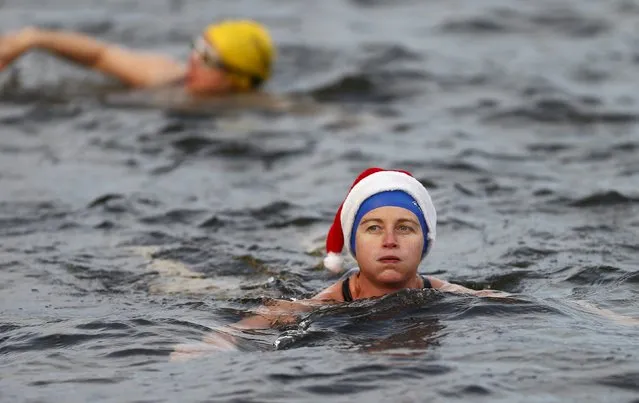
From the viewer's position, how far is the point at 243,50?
1553 centimetres

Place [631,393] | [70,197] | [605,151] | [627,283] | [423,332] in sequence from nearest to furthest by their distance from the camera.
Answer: [631,393]
[423,332]
[627,283]
[70,197]
[605,151]

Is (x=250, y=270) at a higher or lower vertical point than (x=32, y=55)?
lower

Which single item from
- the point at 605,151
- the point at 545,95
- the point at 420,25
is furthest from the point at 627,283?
the point at 420,25

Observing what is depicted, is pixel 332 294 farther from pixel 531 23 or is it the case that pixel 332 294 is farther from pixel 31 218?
pixel 531 23

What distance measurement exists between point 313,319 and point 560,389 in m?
1.88

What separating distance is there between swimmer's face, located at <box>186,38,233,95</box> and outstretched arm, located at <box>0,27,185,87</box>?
300mm

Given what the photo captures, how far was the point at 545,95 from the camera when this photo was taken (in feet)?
52.6

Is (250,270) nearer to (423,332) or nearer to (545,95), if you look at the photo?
(423,332)

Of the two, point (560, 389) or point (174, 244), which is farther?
point (174, 244)

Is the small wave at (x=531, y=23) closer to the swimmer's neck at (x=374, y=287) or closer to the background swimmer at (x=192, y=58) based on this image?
the background swimmer at (x=192, y=58)

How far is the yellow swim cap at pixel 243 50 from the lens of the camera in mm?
15453

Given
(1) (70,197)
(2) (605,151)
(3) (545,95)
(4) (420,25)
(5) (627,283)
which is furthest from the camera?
(4) (420,25)

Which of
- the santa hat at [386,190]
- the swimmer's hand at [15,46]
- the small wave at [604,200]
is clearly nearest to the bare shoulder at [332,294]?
the santa hat at [386,190]

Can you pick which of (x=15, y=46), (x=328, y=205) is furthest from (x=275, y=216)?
(x=15, y=46)
